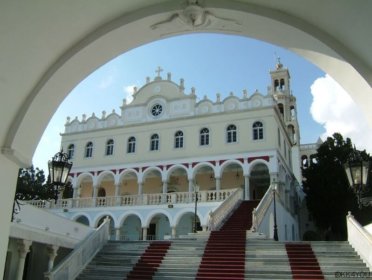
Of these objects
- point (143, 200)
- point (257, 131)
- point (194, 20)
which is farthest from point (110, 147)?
point (194, 20)

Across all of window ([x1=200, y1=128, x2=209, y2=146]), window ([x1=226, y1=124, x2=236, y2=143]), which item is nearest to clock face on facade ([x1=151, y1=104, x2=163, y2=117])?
window ([x1=200, y1=128, x2=209, y2=146])

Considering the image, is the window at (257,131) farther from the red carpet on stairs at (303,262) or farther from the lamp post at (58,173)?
the lamp post at (58,173)

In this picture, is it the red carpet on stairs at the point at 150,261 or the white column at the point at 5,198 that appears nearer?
the white column at the point at 5,198

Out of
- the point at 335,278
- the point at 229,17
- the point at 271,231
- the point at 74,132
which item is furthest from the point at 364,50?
the point at 74,132

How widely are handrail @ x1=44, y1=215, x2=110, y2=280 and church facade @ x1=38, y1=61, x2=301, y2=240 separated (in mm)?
8655

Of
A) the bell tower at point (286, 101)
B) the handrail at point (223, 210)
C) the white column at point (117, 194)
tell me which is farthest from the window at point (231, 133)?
the bell tower at point (286, 101)

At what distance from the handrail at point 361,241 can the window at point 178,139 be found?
17.1 meters

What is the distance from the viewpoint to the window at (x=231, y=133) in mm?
30234

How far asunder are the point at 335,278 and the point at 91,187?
27.1m

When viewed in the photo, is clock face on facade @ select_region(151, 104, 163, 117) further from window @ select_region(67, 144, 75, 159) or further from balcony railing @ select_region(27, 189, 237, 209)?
window @ select_region(67, 144, 75, 159)

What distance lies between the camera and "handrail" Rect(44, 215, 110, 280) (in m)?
14.7

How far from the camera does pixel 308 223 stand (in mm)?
41219

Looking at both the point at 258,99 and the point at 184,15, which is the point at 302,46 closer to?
the point at 184,15

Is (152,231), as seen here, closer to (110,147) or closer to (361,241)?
(110,147)
